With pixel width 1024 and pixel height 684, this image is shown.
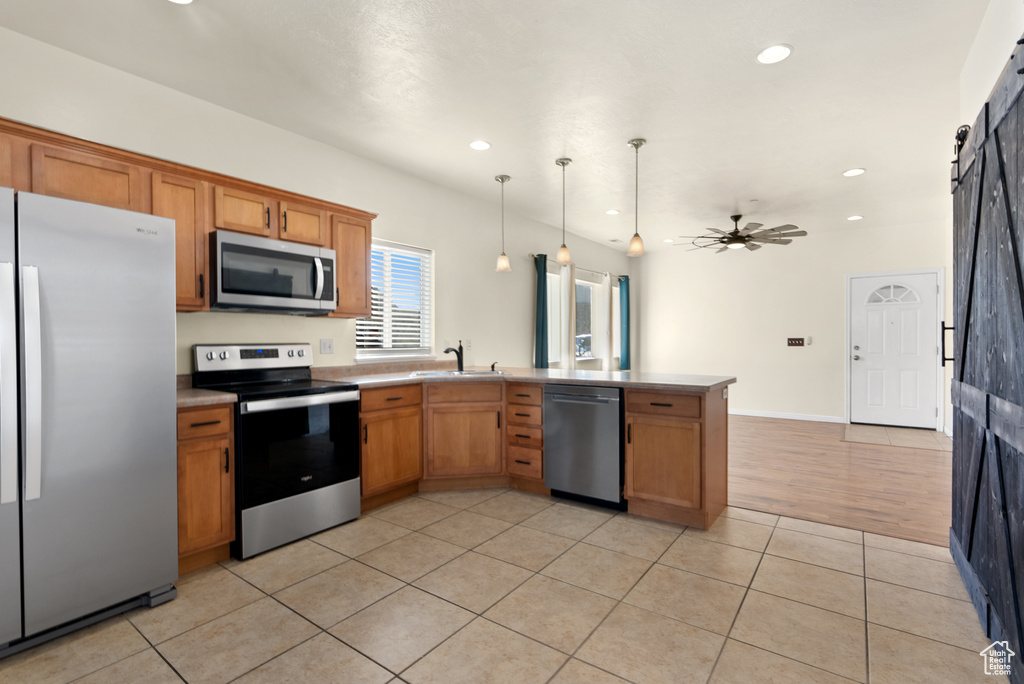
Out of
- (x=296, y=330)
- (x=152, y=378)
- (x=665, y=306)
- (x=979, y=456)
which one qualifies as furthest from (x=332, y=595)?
(x=665, y=306)

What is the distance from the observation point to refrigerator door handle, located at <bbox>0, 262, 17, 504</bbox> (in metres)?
1.87

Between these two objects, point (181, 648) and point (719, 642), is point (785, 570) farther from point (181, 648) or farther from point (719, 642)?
point (181, 648)

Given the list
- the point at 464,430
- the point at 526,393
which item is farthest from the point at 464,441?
the point at 526,393

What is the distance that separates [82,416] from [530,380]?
261 cm

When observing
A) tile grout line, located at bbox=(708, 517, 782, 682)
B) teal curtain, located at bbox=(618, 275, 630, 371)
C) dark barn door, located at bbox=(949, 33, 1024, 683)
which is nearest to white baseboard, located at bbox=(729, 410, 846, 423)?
teal curtain, located at bbox=(618, 275, 630, 371)

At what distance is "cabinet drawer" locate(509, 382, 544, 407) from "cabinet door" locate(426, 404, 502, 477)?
18 centimetres

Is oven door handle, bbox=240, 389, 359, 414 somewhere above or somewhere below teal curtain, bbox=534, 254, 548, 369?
below

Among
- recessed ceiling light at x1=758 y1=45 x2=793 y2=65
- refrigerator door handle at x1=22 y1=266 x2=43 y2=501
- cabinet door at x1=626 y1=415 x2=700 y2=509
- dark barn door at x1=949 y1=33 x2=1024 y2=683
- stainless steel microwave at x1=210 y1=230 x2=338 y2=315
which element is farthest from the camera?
cabinet door at x1=626 y1=415 x2=700 y2=509

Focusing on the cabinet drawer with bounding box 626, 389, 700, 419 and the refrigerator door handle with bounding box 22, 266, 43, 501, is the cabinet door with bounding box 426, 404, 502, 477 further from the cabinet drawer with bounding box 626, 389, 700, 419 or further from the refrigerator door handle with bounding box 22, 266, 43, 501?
the refrigerator door handle with bounding box 22, 266, 43, 501

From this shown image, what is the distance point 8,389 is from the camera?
1882 mm

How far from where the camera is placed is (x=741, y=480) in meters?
4.21

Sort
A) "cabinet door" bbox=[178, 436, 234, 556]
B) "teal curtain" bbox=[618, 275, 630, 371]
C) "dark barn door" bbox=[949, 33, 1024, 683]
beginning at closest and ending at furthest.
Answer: "dark barn door" bbox=[949, 33, 1024, 683] < "cabinet door" bbox=[178, 436, 234, 556] < "teal curtain" bbox=[618, 275, 630, 371]

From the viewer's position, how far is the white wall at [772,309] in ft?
22.3

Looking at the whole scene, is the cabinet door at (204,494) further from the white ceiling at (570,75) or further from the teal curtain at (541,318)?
the teal curtain at (541,318)
